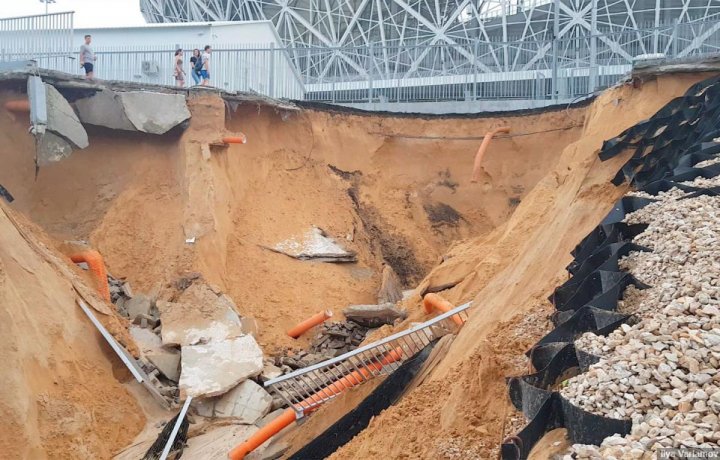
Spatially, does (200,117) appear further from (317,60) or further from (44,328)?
(317,60)

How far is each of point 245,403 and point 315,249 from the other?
535cm

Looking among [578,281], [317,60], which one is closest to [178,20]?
[317,60]

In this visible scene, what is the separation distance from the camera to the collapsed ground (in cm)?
728

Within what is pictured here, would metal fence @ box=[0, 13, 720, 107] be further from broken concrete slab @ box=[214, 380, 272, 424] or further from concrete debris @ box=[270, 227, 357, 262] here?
broken concrete slab @ box=[214, 380, 272, 424]

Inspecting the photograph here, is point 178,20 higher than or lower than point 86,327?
higher

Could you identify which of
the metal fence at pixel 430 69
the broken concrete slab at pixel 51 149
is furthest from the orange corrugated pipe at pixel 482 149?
the broken concrete slab at pixel 51 149

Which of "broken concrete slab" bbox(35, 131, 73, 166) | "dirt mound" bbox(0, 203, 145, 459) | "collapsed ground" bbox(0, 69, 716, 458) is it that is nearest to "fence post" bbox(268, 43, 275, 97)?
"collapsed ground" bbox(0, 69, 716, 458)

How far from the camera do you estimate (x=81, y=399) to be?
9719 mm

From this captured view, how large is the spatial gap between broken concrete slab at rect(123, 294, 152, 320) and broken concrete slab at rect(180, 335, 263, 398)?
162 cm

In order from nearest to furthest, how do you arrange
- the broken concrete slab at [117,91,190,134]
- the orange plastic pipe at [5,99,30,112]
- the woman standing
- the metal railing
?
the metal railing → the orange plastic pipe at [5,99,30,112] → the broken concrete slab at [117,91,190,134] → the woman standing

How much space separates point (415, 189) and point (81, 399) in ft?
33.4

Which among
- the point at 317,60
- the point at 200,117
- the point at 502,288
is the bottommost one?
the point at 502,288

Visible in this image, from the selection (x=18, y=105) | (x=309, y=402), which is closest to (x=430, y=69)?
(x=18, y=105)

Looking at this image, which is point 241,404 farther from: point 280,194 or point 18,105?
point 18,105
